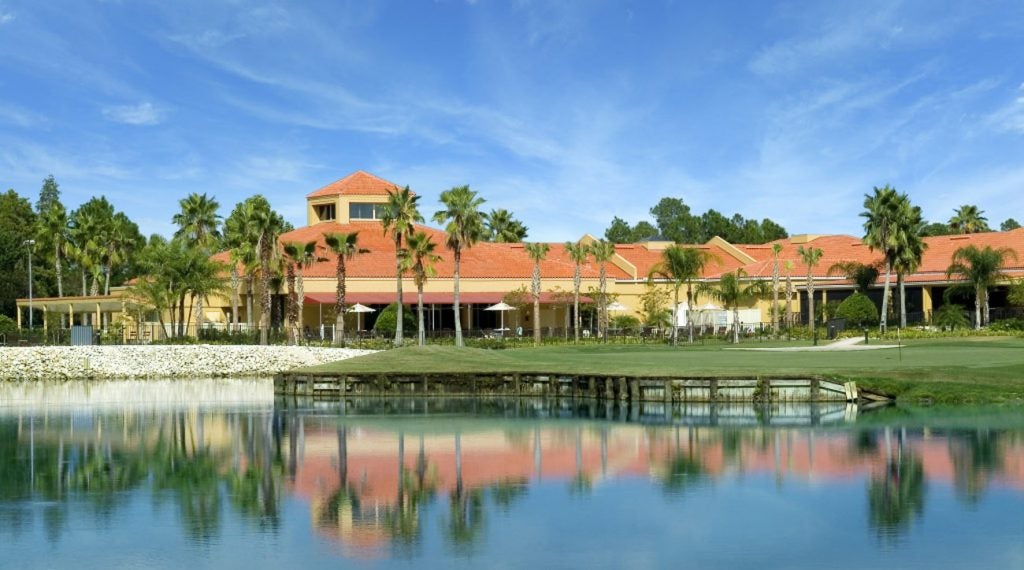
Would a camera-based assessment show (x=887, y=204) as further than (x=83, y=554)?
Yes

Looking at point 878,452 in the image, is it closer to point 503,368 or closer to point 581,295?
point 503,368

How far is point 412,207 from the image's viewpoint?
64.4 metres

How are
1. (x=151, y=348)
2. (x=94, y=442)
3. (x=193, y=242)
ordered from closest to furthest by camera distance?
(x=94, y=442) → (x=151, y=348) → (x=193, y=242)

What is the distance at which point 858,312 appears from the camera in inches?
2813

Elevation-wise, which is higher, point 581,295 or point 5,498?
point 581,295

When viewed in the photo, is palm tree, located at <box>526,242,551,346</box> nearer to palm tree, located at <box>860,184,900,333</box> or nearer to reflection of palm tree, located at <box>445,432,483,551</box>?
palm tree, located at <box>860,184,900,333</box>

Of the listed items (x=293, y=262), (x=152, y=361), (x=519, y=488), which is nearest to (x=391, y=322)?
(x=293, y=262)

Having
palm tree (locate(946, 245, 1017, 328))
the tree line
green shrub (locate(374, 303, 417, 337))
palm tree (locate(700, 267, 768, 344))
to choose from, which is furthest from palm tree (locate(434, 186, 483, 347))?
the tree line

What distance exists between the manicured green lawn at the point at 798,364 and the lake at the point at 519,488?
2.01 m

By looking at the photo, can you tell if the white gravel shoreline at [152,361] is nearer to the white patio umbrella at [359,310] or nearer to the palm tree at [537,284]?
the white patio umbrella at [359,310]

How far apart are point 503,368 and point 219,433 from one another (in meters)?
14.6

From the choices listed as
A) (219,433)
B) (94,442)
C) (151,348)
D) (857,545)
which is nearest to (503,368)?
(219,433)

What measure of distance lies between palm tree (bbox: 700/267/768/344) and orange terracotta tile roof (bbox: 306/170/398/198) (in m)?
24.8

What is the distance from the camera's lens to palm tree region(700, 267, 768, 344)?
2992 inches
